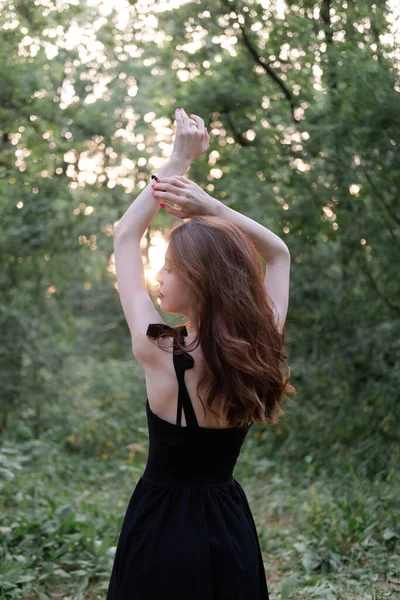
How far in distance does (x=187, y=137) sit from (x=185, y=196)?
0.23 metres

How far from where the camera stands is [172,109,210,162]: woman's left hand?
6.90 ft

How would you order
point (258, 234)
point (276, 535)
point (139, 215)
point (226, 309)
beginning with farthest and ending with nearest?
point (276, 535)
point (258, 234)
point (139, 215)
point (226, 309)

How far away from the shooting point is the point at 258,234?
2.22m

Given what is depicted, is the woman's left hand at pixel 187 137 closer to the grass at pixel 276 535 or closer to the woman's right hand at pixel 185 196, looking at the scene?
the woman's right hand at pixel 185 196

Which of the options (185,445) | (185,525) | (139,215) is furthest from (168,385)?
(139,215)

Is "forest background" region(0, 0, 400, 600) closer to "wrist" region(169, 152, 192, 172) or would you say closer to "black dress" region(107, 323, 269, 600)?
"black dress" region(107, 323, 269, 600)

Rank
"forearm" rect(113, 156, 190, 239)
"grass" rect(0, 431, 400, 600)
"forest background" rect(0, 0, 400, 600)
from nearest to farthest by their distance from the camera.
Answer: "forearm" rect(113, 156, 190, 239) < "grass" rect(0, 431, 400, 600) < "forest background" rect(0, 0, 400, 600)

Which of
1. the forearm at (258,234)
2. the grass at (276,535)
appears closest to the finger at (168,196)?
the forearm at (258,234)

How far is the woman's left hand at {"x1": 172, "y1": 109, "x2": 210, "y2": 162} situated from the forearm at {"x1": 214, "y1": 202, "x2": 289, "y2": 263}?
8.1 inches

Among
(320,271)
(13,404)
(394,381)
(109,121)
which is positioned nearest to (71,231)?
(109,121)

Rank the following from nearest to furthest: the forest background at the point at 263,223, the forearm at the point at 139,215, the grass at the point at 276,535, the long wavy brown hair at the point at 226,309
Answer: the long wavy brown hair at the point at 226,309 < the forearm at the point at 139,215 < the grass at the point at 276,535 < the forest background at the point at 263,223

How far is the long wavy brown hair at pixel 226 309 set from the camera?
74.8 inches

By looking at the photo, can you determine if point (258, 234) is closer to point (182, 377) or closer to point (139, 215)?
point (139, 215)

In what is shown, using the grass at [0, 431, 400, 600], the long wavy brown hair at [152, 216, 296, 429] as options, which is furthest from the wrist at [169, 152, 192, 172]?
the grass at [0, 431, 400, 600]
